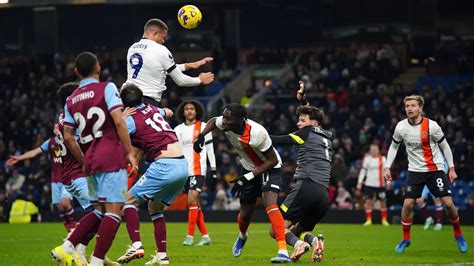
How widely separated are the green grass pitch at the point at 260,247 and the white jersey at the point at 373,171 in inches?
115

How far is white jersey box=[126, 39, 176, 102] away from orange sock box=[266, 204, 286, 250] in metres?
2.31

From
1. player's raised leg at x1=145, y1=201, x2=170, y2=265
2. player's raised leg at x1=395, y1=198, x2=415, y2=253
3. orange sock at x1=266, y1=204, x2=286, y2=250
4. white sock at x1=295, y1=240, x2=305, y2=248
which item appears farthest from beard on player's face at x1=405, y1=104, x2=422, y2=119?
player's raised leg at x1=145, y1=201, x2=170, y2=265

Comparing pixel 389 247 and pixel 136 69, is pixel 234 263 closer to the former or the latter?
pixel 136 69

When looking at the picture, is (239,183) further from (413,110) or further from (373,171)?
(373,171)

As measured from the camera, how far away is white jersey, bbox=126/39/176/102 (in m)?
13.5

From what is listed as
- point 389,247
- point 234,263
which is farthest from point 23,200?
point 234,263

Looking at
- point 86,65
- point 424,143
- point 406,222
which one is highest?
point 86,65

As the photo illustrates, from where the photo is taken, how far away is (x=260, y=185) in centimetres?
1341

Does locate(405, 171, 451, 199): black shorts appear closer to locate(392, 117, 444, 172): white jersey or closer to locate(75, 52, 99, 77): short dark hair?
locate(392, 117, 444, 172): white jersey

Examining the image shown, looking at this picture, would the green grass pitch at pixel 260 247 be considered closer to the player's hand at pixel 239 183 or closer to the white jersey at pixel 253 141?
the player's hand at pixel 239 183

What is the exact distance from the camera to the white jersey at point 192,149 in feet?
61.0

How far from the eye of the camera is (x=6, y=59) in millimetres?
42344

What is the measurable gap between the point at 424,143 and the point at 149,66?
4809 mm

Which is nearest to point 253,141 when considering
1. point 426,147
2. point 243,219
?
point 243,219
